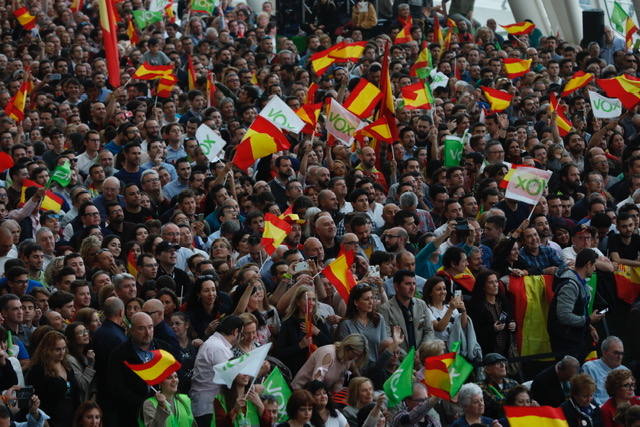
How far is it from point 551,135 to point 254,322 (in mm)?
8956

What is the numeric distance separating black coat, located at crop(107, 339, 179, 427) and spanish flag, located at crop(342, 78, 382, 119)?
771cm

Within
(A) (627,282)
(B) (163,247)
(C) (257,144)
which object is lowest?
(A) (627,282)

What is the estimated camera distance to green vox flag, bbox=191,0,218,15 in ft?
91.6

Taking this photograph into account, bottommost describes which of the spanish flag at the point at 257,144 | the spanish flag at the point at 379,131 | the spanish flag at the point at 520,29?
the spanish flag at the point at 520,29

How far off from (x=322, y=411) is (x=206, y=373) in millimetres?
962

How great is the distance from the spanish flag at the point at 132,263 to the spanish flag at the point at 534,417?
419cm

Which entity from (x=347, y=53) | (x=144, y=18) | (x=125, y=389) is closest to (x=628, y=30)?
(x=347, y=53)

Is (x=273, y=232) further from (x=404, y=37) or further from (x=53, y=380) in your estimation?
(x=404, y=37)

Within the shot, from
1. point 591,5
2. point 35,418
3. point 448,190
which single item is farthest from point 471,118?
point 591,5

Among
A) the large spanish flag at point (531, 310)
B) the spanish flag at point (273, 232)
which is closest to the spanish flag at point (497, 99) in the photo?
the large spanish flag at point (531, 310)

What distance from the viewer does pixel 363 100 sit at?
19.1m

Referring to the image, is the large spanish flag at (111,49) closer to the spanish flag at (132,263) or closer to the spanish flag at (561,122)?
the spanish flag at (561,122)

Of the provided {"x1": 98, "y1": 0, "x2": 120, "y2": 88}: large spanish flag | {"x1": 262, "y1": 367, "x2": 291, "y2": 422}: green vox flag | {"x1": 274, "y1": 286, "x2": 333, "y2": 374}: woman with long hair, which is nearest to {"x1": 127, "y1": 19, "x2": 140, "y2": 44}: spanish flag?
{"x1": 98, "y1": 0, "x2": 120, "y2": 88}: large spanish flag

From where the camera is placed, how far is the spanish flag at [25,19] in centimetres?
2494
